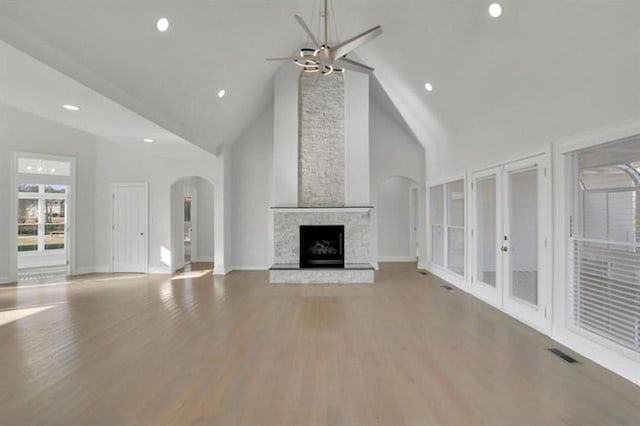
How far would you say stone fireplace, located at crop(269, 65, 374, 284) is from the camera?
7.65 metres

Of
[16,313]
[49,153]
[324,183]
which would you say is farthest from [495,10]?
[49,153]

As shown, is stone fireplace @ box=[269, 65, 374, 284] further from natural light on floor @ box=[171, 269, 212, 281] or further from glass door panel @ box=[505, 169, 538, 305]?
glass door panel @ box=[505, 169, 538, 305]

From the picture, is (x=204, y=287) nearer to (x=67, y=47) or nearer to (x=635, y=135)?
(x=67, y=47)

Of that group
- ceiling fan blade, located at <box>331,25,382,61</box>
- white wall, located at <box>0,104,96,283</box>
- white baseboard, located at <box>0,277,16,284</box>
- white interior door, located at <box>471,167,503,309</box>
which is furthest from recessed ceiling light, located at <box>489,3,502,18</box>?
white baseboard, located at <box>0,277,16,284</box>

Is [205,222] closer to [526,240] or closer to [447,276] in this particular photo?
[447,276]

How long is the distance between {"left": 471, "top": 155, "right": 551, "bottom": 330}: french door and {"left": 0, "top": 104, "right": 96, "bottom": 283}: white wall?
28.6 ft

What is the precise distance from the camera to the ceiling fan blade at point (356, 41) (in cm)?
365

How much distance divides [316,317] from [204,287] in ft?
9.87

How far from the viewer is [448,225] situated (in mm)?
7348

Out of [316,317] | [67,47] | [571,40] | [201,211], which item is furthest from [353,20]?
[201,211]

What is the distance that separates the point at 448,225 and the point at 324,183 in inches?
111

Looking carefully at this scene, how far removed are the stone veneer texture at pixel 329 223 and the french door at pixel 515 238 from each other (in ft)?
7.73

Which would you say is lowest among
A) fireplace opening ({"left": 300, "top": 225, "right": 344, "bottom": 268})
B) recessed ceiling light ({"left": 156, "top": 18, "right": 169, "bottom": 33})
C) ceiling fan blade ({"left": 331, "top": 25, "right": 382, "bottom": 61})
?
fireplace opening ({"left": 300, "top": 225, "right": 344, "bottom": 268})

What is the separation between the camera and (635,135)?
2.88m
